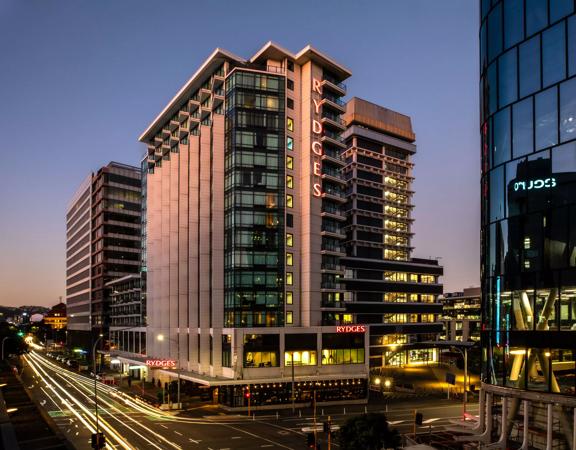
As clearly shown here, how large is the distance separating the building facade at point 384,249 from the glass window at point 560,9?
91.6 metres

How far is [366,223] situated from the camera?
141m

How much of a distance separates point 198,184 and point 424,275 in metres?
71.2

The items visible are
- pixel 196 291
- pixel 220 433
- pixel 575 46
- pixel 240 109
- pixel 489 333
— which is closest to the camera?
pixel 575 46

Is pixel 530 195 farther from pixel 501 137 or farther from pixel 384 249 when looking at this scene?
pixel 384 249

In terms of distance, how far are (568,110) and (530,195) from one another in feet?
17.5

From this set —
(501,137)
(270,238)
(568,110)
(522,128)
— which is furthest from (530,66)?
(270,238)

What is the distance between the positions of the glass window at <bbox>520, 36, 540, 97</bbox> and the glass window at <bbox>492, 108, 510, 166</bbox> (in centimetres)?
192

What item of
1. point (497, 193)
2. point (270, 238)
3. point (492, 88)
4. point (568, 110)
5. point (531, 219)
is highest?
point (492, 88)

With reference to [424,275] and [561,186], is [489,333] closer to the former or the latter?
[561,186]

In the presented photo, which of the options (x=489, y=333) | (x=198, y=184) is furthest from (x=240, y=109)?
(x=489, y=333)

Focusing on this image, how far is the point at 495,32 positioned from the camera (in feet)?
121

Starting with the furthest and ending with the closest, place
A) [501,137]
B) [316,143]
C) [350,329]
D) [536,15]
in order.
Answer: [316,143] → [350,329] → [501,137] → [536,15]

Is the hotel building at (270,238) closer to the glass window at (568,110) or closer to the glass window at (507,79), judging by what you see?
the glass window at (507,79)

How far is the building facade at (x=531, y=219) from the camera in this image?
3073cm
